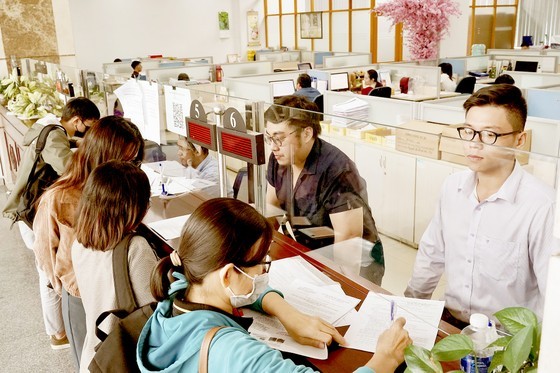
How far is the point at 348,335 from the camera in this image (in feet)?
4.29

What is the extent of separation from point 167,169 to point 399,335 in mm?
2055

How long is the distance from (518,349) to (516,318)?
96mm

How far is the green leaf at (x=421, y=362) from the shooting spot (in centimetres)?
83

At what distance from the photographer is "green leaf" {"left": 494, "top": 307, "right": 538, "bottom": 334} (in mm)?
795

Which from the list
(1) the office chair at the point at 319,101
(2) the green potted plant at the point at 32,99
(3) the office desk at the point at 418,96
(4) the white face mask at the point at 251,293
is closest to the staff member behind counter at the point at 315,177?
(4) the white face mask at the point at 251,293

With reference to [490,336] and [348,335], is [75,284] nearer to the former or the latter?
[348,335]

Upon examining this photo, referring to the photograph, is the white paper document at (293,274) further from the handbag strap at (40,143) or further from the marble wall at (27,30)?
the marble wall at (27,30)

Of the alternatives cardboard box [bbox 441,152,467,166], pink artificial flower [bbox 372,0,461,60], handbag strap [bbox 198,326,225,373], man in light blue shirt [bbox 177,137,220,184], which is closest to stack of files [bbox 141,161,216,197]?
man in light blue shirt [bbox 177,137,220,184]

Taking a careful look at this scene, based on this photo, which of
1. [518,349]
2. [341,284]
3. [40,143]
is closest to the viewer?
[518,349]

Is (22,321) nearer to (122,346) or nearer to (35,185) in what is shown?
(35,185)

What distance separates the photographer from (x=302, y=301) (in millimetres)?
1490

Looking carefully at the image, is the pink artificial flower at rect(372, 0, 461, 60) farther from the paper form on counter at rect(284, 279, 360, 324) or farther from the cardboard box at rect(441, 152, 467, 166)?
the paper form on counter at rect(284, 279, 360, 324)

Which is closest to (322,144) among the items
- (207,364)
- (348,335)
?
(348,335)

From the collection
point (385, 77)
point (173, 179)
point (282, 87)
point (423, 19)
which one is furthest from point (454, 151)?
point (423, 19)
